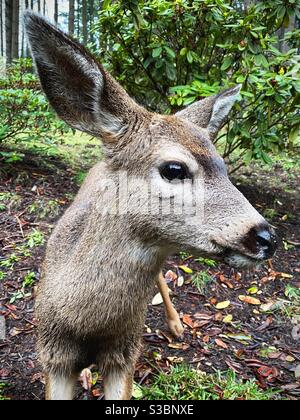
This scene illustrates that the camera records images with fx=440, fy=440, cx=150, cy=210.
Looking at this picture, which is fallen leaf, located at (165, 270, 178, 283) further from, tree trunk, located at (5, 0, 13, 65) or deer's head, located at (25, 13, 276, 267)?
tree trunk, located at (5, 0, 13, 65)

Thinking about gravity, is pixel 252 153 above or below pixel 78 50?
below

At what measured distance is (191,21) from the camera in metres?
4.86

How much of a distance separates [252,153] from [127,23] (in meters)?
2.07

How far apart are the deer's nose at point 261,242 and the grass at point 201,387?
174 centimetres

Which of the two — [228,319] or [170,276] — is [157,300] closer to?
[170,276]

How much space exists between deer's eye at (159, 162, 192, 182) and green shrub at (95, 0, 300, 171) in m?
2.62

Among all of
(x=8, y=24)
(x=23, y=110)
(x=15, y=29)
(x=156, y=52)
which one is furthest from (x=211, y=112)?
(x=8, y=24)

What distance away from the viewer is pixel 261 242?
1.91 meters

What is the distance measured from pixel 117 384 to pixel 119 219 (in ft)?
3.57

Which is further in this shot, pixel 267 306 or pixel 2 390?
pixel 267 306

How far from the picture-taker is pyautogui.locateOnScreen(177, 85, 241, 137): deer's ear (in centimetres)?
272
